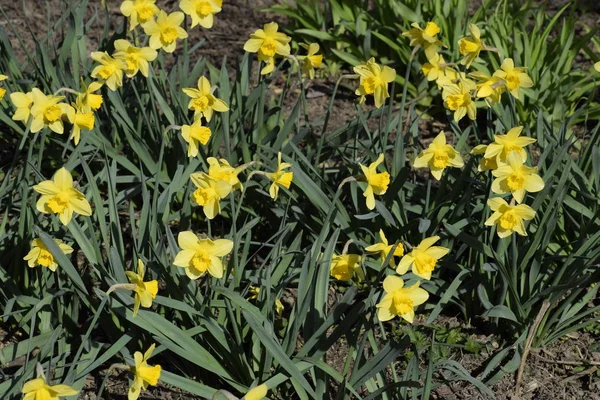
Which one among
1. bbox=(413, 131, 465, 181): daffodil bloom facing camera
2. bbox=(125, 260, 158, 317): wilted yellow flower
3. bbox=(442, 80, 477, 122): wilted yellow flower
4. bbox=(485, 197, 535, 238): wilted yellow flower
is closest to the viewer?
bbox=(125, 260, 158, 317): wilted yellow flower

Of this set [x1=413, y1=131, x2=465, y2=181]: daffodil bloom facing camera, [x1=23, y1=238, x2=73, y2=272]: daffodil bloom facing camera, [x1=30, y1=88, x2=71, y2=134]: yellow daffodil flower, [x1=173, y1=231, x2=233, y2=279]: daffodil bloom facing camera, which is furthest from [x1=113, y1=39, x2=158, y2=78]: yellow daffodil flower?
[x1=413, y1=131, x2=465, y2=181]: daffodil bloom facing camera

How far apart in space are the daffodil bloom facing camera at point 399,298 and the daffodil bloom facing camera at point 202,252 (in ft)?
1.57

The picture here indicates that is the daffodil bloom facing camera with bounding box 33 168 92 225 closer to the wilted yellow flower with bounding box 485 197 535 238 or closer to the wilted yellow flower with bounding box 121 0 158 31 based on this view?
the wilted yellow flower with bounding box 121 0 158 31

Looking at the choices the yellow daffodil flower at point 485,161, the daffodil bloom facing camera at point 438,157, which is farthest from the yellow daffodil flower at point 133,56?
the yellow daffodil flower at point 485,161

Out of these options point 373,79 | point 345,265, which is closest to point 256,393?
point 345,265

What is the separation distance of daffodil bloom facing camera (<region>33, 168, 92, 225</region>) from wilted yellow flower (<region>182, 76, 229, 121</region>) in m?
0.59

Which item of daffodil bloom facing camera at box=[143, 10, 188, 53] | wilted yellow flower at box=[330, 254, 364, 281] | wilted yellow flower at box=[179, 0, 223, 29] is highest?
wilted yellow flower at box=[179, 0, 223, 29]

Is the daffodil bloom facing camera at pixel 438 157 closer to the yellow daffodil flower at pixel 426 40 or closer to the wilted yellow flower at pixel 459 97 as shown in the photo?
the wilted yellow flower at pixel 459 97

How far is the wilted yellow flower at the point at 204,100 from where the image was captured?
2838 millimetres

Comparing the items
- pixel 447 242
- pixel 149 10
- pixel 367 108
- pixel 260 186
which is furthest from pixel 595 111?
pixel 149 10

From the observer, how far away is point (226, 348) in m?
2.56

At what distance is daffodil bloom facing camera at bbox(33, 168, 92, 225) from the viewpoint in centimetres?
239

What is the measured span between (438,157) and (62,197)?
49.8 inches

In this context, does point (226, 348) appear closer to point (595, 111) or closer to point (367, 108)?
point (367, 108)
